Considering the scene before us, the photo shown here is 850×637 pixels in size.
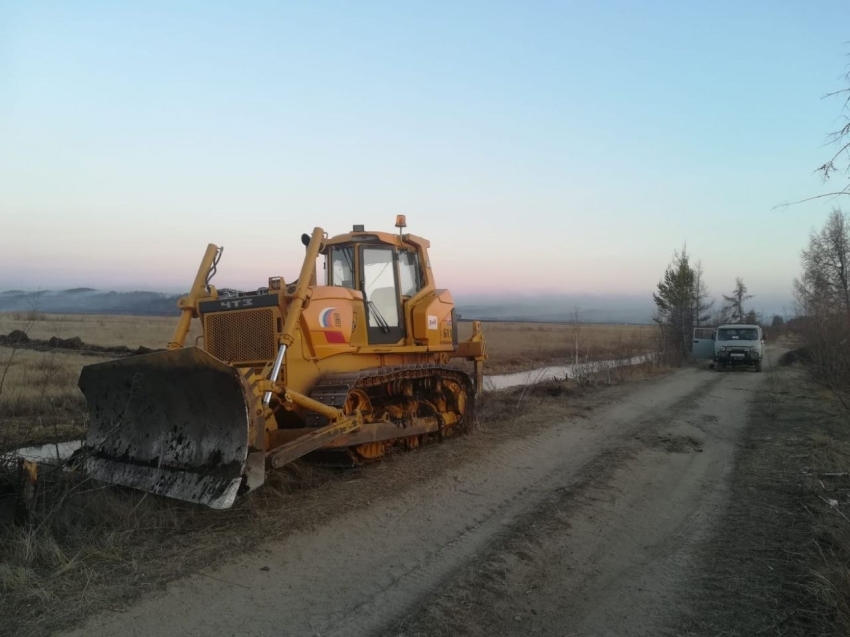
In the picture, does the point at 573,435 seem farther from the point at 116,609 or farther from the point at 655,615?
the point at 116,609

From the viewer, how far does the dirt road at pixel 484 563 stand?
4176 millimetres

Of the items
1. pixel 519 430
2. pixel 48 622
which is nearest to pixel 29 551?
pixel 48 622

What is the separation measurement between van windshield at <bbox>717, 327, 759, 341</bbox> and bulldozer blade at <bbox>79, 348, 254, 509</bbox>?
25954 millimetres

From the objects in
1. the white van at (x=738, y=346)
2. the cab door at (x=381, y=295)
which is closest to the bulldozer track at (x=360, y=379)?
the cab door at (x=381, y=295)

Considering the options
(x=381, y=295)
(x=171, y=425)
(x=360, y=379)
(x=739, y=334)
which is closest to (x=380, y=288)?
(x=381, y=295)

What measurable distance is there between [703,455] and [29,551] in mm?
8238

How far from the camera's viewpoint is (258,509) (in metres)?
6.43

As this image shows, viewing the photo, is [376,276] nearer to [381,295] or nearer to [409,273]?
[381,295]

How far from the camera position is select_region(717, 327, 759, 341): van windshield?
27266mm

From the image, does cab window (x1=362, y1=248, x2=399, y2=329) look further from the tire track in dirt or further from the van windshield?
the van windshield

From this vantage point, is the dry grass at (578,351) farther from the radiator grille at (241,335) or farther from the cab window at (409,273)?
the radiator grille at (241,335)

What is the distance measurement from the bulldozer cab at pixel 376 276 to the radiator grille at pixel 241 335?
180 centimetres

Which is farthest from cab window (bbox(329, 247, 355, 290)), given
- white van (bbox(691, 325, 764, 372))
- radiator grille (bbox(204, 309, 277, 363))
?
white van (bbox(691, 325, 764, 372))

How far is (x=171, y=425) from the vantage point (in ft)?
21.6
